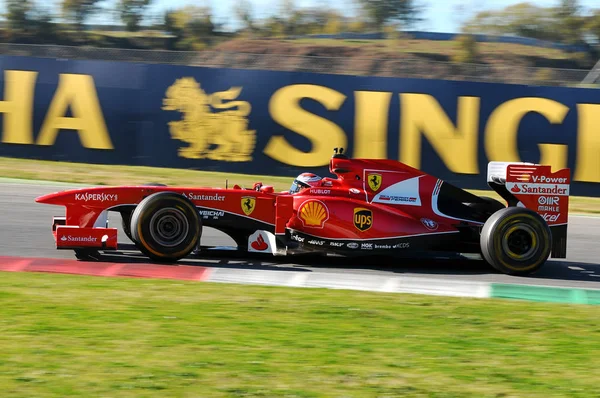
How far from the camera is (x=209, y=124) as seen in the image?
1905cm

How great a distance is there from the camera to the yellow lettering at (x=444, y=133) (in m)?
18.5

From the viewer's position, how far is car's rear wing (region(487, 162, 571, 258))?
10539mm

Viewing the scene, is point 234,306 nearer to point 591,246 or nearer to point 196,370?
point 196,370

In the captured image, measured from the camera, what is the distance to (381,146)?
18.7 m

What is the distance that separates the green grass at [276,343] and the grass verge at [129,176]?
365 inches

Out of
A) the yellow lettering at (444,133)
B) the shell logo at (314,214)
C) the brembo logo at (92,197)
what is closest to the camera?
the brembo logo at (92,197)

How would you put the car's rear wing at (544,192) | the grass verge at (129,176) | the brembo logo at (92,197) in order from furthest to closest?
the grass verge at (129,176), the car's rear wing at (544,192), the brembo logo at (92,197)

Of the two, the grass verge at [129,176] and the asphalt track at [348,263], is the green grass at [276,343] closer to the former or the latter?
the asphalt track at [348,263]

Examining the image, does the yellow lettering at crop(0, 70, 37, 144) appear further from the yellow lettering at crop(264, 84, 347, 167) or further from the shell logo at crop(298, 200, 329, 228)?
the shell logo at crop(298, 200, 329, 228)

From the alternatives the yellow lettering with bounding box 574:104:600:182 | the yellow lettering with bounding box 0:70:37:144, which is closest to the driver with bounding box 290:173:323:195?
the yellow lettering with bounding box 574:104:600:182

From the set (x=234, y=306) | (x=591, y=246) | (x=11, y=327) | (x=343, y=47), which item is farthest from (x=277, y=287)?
(x=343, y=47)

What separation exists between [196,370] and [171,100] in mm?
14046

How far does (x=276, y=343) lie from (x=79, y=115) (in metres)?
14.0

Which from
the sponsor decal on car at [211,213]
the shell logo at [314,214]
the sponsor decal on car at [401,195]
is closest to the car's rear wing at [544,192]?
the sponsor decal on car at [401,195]
